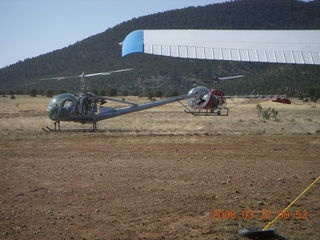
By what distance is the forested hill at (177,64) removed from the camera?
53531 mm

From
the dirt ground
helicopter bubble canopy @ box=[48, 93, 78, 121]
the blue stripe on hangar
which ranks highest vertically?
the blue stripe on hangar

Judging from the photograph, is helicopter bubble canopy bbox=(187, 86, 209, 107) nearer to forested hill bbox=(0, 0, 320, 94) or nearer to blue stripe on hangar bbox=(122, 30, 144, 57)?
blue stripe on hangar bbox=(122, 30, 144, 57)

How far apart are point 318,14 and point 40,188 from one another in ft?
183

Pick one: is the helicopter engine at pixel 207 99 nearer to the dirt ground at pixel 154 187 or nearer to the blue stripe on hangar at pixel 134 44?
the dirt ground at pixel 154 187

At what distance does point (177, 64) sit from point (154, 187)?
59.7 m

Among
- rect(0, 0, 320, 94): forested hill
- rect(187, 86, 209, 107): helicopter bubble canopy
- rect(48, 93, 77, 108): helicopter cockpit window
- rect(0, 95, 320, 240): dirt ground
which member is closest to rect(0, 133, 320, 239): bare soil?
rect(0, 95, 320, 240): dirt ground

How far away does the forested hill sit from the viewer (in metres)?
53.5

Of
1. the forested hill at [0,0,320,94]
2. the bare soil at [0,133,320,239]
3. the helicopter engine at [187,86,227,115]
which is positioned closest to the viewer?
the bare soil at [0,133,320,239]

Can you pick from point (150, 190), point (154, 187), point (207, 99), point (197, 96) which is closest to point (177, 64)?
point (197, 96)

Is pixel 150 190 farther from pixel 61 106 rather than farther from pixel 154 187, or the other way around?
pixel 61 106

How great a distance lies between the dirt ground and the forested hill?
34.6 meters

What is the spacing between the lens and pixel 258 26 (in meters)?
67.4

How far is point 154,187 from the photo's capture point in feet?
28.0

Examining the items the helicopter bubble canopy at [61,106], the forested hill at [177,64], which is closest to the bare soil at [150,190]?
the helicopter bubble canopy at [61,106]
